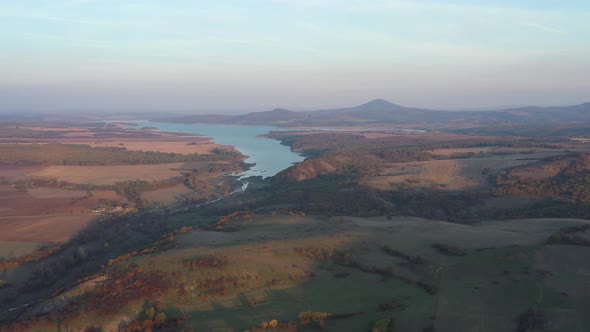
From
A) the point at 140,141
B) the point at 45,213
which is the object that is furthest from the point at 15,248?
the point at 140,141

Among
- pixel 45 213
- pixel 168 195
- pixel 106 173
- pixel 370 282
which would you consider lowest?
pixel 168 195

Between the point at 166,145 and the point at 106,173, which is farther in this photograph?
the point at 166,145

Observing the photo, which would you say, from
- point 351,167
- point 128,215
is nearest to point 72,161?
point 128,215

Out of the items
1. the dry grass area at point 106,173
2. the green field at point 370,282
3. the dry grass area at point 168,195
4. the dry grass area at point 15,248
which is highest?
the green field at point 370,282

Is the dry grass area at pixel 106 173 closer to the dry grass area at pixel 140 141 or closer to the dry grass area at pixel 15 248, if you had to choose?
the dry grass area at pixel 140 141

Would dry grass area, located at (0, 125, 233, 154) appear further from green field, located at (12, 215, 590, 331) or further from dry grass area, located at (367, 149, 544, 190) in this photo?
green field, located at (12, 215, 590, 331)

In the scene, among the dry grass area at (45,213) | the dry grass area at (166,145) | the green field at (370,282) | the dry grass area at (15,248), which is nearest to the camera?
the green field at (370,282)

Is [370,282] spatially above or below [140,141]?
below

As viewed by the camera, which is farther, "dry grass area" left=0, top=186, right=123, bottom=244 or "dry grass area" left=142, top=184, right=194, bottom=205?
"dry grass area" left=142, top=184, right=194, bottom=205

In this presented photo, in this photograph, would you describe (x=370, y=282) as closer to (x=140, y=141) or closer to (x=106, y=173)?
(x=106, y=173)

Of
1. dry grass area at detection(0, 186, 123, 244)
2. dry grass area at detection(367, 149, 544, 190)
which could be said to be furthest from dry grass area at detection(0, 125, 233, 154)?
dry grass area at detection(367, 149, 544, 190)

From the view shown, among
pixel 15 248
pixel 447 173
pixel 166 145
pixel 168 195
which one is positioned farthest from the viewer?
pixel 166 145

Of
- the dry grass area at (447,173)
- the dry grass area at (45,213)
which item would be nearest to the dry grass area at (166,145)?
the dry grass area at (45,213)

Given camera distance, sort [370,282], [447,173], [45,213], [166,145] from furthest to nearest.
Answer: [166,145] → [447,173] → [45,213] → [370,282]
